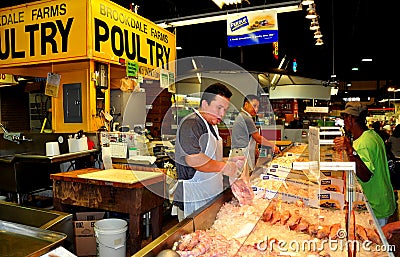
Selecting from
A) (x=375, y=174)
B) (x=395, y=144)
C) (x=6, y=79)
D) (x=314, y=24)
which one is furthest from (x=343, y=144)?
(x=395, y=144)

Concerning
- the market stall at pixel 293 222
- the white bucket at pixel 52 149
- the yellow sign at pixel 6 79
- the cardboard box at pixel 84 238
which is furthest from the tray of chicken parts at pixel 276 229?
the yellow sign at pixel 6 79

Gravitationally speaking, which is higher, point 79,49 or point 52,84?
point 79,49

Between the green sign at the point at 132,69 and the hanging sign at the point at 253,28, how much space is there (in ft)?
5.33

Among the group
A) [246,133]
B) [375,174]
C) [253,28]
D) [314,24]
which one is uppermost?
[314,24]

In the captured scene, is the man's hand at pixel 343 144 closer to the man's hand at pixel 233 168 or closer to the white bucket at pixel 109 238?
the man's hand at pixel 233 168

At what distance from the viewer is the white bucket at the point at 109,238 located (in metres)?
3.09

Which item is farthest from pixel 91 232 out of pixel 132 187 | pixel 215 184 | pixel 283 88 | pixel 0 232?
pixel 283 88

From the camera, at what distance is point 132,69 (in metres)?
4.75

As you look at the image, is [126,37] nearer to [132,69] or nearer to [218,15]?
[132,69]

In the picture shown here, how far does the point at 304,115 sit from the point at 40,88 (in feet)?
44.5

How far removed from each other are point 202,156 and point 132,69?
2.30 m

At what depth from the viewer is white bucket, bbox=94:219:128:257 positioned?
3.09m

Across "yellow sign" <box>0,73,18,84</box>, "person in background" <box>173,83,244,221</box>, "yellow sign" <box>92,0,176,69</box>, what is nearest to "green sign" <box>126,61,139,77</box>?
"yellow sign" <box>92,0,176,69</box>

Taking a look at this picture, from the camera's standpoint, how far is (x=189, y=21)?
17.9 ft
